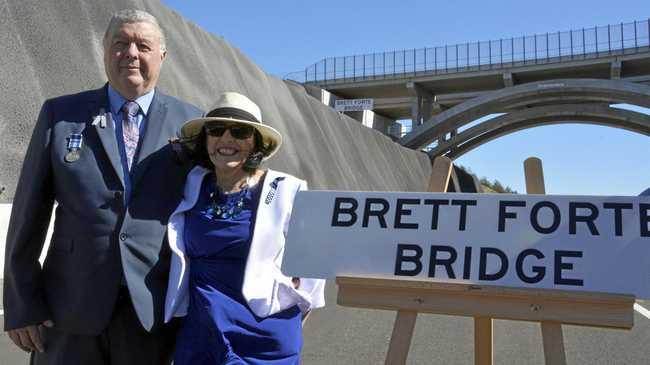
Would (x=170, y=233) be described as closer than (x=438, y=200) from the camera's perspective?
Yes

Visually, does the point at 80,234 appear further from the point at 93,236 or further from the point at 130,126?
the point at 130,126

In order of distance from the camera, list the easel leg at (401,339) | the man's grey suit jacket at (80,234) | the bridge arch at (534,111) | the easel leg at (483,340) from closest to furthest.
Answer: the man's grey suit jacket at (80,234) < the easel leg at (401,339) < the easel leg at (483,340) < the bridge arch at (534,111)

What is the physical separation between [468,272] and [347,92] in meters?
53.6

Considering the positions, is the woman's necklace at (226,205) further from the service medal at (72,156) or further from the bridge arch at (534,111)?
the bridge arch at (534,111)

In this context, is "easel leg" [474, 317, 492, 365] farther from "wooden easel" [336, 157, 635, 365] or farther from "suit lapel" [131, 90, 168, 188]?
"suit lapel" [131, 90, 168, 188]

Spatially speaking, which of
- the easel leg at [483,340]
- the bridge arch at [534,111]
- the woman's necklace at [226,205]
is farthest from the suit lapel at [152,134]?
the bridge arch at [534,111]

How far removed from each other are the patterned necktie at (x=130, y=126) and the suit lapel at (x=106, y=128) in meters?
0.07

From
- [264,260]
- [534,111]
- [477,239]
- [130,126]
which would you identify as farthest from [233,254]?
[534,111]

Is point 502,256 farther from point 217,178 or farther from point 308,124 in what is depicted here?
point 308,124

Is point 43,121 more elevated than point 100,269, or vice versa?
point 43,121

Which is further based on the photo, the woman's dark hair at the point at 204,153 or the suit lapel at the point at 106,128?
the woman's dark hair at the point at 204,153

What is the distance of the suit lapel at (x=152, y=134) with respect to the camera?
103 inches

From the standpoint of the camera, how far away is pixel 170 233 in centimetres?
260

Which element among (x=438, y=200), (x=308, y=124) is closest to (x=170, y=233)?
(x=438, y=200)
